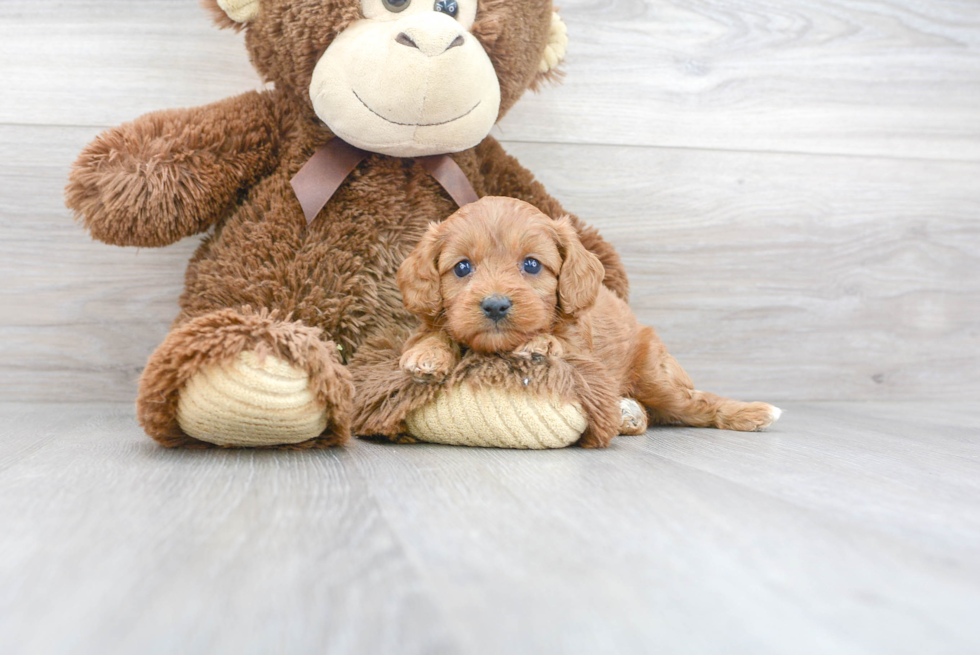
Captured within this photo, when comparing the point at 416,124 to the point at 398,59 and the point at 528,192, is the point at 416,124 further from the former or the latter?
the point at 528,192

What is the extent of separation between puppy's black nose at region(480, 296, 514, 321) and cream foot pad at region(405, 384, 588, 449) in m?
0.09

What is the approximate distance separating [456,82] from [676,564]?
729mm

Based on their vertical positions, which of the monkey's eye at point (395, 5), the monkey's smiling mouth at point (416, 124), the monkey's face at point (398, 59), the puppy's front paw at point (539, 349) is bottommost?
the puppy's front paw at point (539, 349)

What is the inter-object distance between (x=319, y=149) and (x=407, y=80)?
21 centimetres

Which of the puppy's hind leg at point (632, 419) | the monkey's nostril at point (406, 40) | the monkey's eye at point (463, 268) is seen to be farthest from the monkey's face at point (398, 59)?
the puppy's hind leg at point (632, 419)

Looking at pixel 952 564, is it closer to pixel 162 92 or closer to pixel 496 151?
pixel 496 151

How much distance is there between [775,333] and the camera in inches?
64.4

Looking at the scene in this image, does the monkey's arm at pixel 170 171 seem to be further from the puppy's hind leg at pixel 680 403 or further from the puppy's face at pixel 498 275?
the puppy's hind leg at pixel 680 403

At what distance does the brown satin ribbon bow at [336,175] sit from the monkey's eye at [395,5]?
0.21 metres

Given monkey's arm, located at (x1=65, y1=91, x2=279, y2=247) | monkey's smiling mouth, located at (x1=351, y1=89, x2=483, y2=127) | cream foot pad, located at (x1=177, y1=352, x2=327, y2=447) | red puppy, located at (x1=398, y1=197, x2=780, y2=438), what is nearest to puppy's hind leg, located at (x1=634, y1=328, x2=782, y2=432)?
red puppy, located at (x1=398, y1=197, x2=780, y2=438)

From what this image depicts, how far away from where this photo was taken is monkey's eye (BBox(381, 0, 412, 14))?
1052mm

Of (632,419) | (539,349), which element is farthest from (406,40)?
(632,419)

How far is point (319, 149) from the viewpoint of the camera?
1.14 m

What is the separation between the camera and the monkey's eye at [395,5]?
1.05 meters
